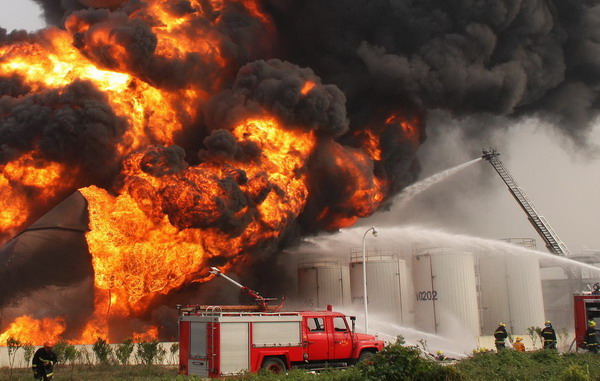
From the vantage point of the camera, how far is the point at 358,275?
39344mm

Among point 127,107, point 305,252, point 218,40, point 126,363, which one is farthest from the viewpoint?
point 305,252

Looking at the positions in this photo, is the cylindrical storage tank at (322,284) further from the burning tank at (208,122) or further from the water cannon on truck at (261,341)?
the water cannon on truck at (261,341)

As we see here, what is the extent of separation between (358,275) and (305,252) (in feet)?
13.0

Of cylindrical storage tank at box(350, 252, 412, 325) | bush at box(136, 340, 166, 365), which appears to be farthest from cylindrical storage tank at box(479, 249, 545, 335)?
bush at box(136, 340, 166, 365)

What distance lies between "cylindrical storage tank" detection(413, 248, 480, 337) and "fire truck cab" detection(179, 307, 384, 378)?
707 inches

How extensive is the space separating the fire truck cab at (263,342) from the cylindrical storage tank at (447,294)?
18.0m

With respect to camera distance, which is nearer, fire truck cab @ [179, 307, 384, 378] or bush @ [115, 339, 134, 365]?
fire truck cab @ [179, 307, 384, 378]

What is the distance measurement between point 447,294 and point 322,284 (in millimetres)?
8556

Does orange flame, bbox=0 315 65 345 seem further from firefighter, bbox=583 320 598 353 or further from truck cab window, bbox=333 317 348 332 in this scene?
firefighter, bbox=583 320 598 353

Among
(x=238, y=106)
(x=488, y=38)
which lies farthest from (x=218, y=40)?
(x=488, y=38)

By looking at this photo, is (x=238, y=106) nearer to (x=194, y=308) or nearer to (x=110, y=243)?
(x=110, y=243)

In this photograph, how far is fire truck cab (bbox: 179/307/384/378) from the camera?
17.1 metres

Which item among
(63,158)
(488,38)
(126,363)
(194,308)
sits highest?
(488,38)

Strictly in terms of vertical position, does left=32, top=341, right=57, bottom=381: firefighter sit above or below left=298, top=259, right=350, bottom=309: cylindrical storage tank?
below
